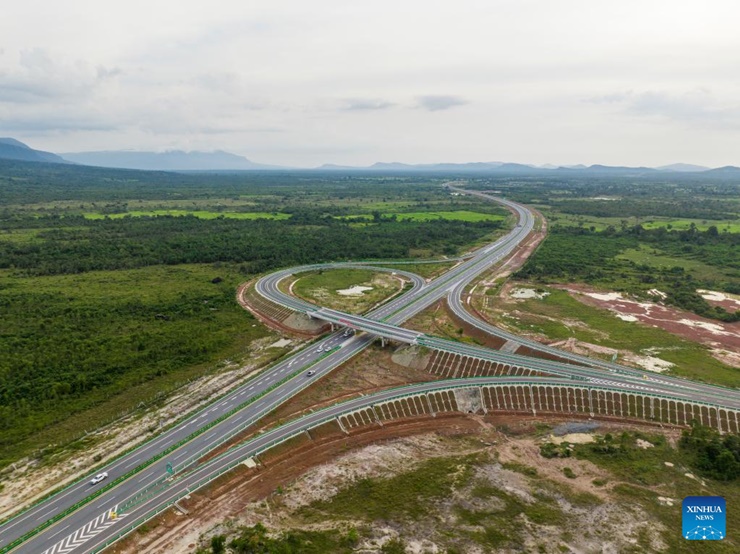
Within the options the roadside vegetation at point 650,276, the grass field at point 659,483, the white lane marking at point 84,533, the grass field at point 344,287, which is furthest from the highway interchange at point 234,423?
the roadside vegetation at point 650,276

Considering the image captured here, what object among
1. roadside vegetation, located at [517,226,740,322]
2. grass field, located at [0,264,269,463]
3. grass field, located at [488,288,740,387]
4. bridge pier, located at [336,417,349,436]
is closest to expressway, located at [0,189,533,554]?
bridge pier, located at [336,417,349,436]

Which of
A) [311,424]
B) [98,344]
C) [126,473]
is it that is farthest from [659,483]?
[98,344]

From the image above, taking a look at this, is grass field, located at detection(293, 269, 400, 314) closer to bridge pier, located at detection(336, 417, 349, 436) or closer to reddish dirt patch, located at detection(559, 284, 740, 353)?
bridge pier, located at detection(336, 417, 349, 436)

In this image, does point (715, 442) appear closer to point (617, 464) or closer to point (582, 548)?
point (617, 464)

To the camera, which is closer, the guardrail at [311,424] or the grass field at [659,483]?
the grass field at [659,483]

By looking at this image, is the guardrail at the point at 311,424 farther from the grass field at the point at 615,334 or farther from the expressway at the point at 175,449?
the grass field at the point at 615,334

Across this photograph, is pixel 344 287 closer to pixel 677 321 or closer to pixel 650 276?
pixel 677 321
